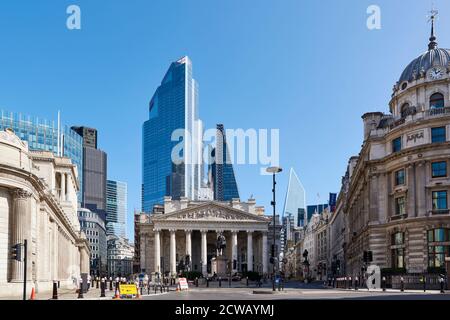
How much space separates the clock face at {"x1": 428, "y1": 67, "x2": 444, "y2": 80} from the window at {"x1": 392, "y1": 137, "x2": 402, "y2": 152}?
9.24m

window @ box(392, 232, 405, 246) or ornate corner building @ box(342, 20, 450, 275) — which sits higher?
ornate corner building @ box(342, 20, 450, 275)

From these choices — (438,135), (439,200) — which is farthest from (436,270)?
(438,135)

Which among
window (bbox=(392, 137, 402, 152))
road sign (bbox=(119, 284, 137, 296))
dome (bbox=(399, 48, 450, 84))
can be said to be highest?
dome (bbox=(399, 48, 450, 84))

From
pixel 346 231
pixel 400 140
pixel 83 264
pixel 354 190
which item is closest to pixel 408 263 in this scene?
pixel 400 140

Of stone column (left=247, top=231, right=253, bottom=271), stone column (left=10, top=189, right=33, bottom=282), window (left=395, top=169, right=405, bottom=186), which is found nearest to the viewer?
stone column (left=10, top=189, right=33, bottom=282)

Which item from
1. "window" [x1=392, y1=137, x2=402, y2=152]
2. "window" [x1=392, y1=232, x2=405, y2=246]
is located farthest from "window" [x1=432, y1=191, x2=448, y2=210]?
"window" [x1=392, y1=137, x2=402, y2=152]

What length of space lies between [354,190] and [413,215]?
103 ft

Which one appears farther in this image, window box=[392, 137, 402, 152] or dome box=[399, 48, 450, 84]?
dome box=[399, 48, 450, 84]

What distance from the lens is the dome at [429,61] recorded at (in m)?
73.8

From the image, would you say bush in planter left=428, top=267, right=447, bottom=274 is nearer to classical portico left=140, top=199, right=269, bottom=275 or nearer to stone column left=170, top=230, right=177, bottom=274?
A: classical portico left=140, top=199, right=269, bottom=275

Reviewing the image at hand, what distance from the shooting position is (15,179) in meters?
48.8

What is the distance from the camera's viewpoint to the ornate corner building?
207ft

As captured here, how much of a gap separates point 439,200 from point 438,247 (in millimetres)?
5204

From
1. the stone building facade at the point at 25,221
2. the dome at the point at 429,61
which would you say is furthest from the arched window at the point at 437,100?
the stone building facade at the point at 25,221
